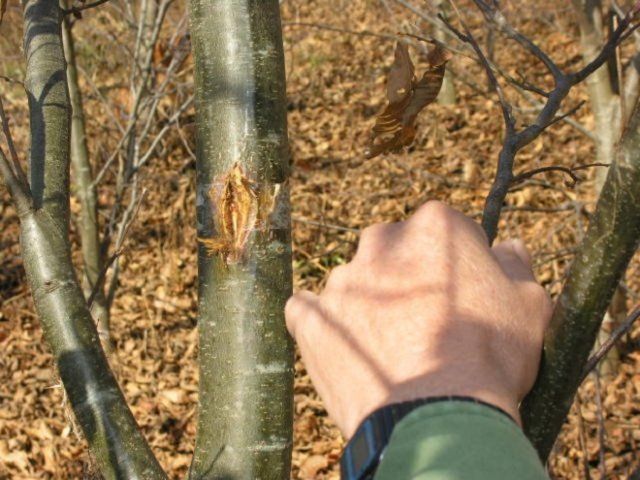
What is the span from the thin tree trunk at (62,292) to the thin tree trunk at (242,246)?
0.48 ft

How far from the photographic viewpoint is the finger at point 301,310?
3.80ft

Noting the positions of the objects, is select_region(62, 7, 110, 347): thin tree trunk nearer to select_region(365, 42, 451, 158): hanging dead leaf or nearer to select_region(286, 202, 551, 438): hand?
select_region(365, 42, 451, 158): hanging dead leaf

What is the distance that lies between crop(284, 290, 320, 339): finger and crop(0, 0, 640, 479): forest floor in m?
2.36

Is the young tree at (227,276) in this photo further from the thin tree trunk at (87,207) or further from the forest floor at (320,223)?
the thin tree trunk at (87,207)

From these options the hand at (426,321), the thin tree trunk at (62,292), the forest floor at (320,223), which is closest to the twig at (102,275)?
the thin tree trunk at (62,292)

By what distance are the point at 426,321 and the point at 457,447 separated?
0.19 metres

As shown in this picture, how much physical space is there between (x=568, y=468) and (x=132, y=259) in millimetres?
3904

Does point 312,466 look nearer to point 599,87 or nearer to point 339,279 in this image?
point 599,87

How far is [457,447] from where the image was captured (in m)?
0.83

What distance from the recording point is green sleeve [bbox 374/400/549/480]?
2.68 ft

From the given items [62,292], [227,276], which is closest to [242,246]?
[227,276]

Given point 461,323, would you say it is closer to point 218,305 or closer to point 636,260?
point 218,305

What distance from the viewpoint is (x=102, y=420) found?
146 cm

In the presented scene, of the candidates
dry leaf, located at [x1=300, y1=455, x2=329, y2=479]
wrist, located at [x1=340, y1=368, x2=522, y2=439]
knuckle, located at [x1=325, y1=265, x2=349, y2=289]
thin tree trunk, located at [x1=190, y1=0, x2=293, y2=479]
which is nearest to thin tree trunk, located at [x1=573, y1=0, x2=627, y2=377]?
dry leaf, located at [x1=300, y1=455, x2=329, y2=479]
